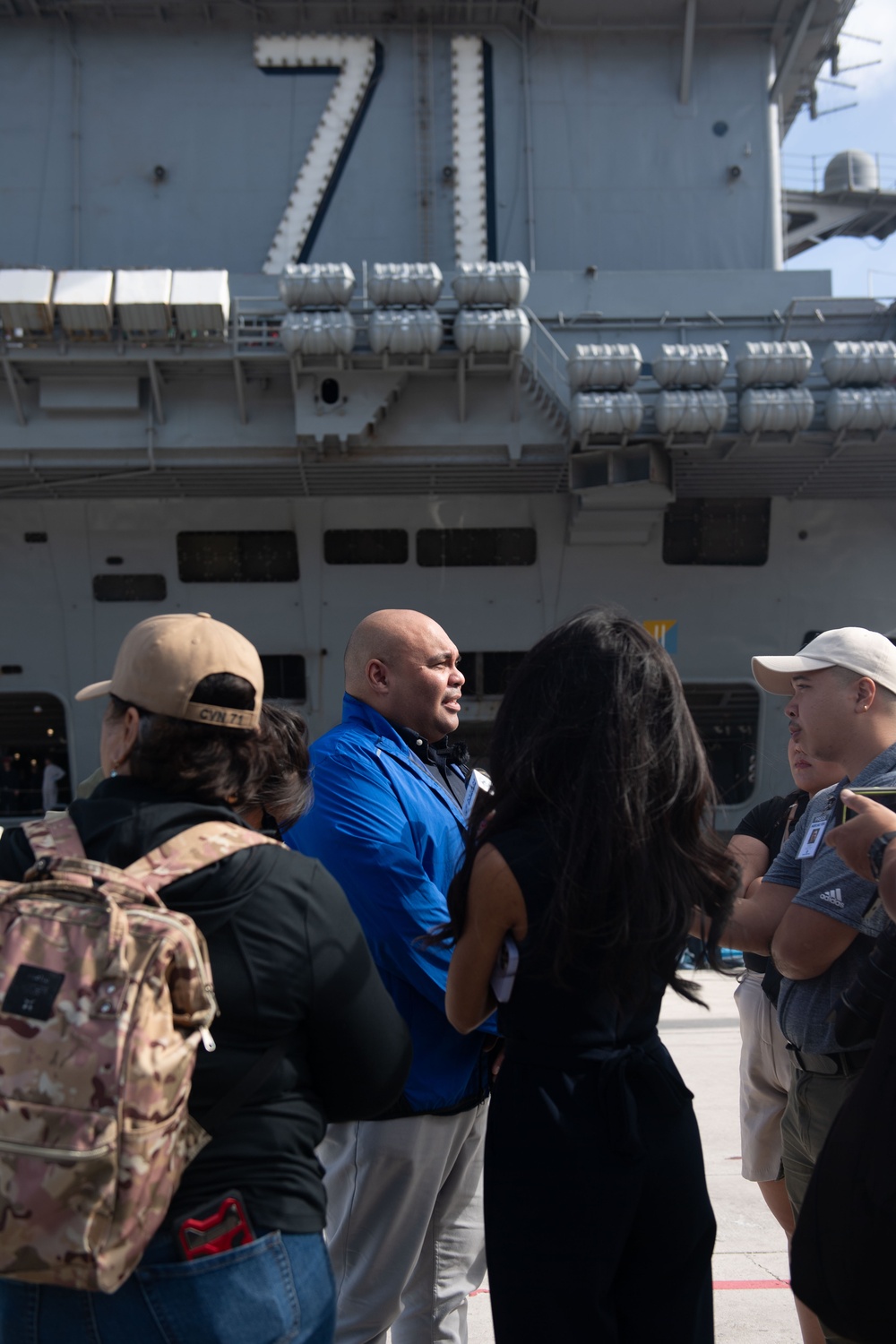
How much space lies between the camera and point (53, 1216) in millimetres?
1479

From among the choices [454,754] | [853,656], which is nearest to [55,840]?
[454,754]

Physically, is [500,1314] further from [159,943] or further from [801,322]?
[801,322]

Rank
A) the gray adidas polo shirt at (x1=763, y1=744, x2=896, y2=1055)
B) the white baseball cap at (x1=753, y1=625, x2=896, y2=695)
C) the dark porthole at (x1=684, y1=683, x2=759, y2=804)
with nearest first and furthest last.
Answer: the gray adidas polo shirt at (x1=763, y1=744, x2=896, y2=1055) < the white baseball cap at (x1=753, y1=625, x2=896, y2=695) < the dark porthole at (x1=684, y1=683, x2=759, y2=804)

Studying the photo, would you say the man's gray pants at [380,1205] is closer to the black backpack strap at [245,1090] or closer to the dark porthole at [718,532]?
the black backpack strap at [245,1090]

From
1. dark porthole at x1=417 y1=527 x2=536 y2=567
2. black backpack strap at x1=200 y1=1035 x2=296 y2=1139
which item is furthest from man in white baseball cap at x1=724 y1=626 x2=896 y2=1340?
dark porthole at x1=417 y1=527 x2=536 y2=567

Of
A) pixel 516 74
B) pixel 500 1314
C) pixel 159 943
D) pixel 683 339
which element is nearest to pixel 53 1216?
pixel 159 943

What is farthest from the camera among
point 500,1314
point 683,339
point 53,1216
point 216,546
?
point 216,546

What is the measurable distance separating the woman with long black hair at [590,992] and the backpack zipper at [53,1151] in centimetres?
79

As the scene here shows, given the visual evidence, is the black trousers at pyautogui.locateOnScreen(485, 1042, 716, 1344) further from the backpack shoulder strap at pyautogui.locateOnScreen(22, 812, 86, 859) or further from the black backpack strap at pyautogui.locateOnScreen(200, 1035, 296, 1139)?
the backpack shoulder strap at pyautogui.locateOnScreen(22, 812, 86, 859)

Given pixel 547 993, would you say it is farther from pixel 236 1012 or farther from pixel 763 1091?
pixel 763 1091

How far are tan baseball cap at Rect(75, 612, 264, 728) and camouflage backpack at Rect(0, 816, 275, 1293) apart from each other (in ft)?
1.04

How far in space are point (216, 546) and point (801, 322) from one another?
7593 mm

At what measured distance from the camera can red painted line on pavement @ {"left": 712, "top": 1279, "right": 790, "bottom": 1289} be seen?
12.2ft

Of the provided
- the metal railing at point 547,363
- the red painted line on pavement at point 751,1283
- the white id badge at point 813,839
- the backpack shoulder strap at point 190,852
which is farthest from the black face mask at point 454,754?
the metal railing at point 547,363
